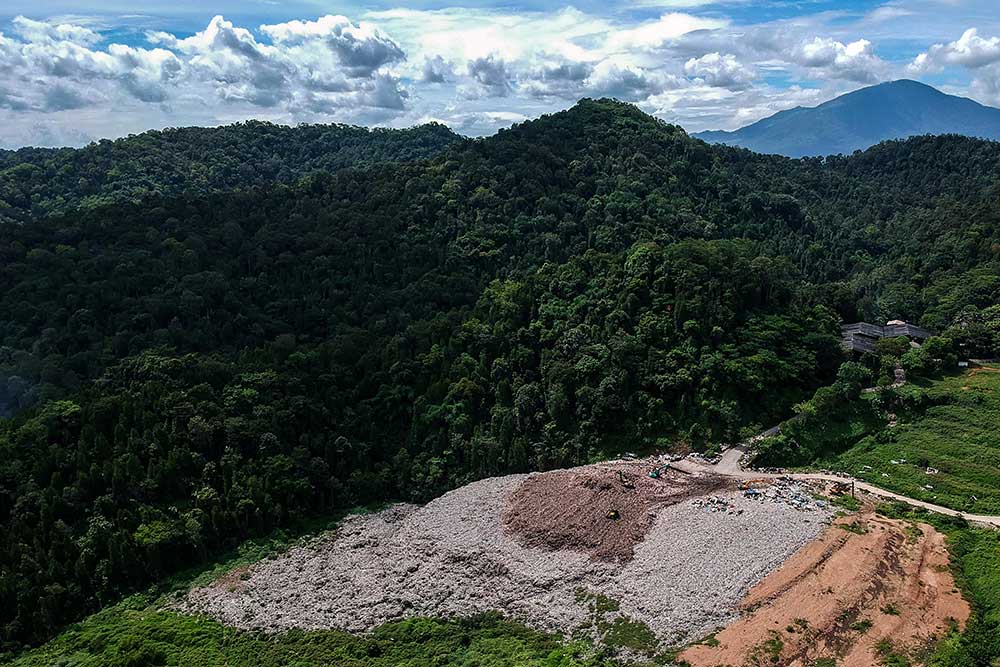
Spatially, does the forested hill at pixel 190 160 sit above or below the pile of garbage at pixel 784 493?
above

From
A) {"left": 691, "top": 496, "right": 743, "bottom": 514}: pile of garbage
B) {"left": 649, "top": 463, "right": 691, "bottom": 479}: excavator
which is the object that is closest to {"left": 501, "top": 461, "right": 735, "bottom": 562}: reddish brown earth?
{"left": 649, "top": 463, "right": 691, "bottom": 479}: excavator

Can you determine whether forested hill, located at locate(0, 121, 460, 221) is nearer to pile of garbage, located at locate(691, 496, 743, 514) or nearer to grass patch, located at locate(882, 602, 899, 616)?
pile of garbage, located at locate(691, 496, 743, 514)

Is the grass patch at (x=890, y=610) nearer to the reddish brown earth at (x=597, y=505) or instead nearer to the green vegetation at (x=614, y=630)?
the green vegetation at (x=614, y=630)

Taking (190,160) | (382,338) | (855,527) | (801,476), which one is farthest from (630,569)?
(190,160)

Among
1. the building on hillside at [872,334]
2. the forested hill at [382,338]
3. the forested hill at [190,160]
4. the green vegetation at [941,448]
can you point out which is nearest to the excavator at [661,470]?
the forested hill at [382,338]

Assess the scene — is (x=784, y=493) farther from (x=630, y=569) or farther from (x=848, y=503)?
(x=630, y=569)

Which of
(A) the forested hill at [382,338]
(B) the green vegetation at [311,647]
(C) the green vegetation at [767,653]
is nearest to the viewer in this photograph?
(C) the green vegetation at [767,653]
